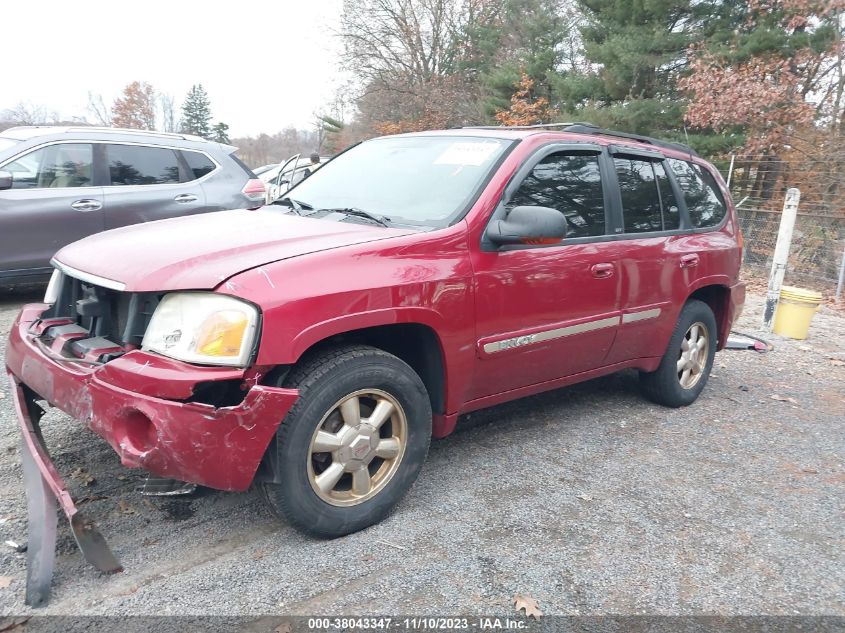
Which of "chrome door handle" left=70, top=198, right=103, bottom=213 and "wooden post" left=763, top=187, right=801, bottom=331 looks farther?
"wooden post" left=763, top=187, right=801, bottom=331

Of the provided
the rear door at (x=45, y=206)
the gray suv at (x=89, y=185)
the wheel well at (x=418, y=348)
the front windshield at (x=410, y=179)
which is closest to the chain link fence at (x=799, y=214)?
the gray suv at (x=89, y=185)

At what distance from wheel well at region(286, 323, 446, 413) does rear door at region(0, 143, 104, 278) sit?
15.3 feet

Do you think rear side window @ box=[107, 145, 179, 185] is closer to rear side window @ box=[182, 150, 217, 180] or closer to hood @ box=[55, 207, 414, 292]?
rear side window @ box=[182, 150, 217, 180]

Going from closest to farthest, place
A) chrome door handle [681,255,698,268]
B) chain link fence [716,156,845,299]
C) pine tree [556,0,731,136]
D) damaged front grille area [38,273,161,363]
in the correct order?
damaged front grille area [38,273,161,363] → chrome door handle [681,255,698,268] → chain link fence [716,156,845,299] → pine tree [556,0,731,136]

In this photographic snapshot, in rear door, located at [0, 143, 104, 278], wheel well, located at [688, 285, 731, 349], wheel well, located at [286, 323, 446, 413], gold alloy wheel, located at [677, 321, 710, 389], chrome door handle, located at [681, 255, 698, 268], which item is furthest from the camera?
rear door, located at [0, 143, 104, 278]

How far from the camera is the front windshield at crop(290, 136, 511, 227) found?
3328mm

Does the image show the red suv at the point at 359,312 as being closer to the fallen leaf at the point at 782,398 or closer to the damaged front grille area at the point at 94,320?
the damaged front grille area at the point at 94,320

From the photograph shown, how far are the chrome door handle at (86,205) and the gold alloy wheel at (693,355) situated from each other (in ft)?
18.1

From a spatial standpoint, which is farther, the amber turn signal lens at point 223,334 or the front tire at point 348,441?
the front tire at point 348,441

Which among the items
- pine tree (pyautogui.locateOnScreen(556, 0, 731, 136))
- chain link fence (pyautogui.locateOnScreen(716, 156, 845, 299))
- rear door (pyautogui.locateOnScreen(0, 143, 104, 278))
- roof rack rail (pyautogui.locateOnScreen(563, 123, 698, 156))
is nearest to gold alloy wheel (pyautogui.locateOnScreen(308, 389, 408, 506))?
roof rack rail (pyautogui.locateOnScreen(563, 123, 698, 156))

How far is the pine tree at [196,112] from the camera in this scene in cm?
6353

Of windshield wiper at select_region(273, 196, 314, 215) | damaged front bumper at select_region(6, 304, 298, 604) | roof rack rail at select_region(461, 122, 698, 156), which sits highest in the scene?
roof rack rail at select_region(461, 122, 698, 156)

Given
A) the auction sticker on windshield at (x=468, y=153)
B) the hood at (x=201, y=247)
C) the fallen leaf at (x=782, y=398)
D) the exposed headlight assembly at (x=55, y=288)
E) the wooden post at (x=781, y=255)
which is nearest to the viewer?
the hood at (x=201, y=247)

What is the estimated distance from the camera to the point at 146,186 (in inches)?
275
